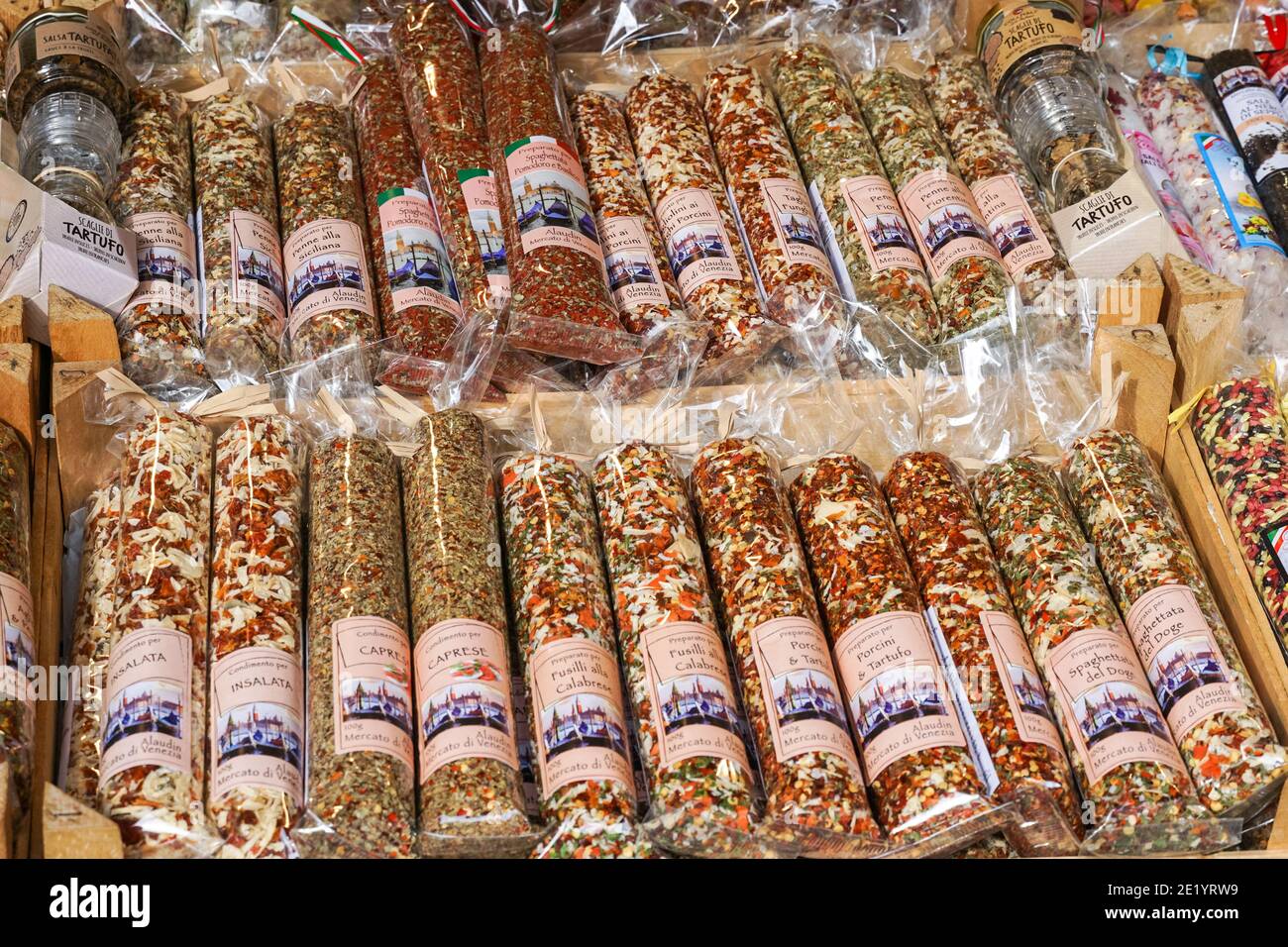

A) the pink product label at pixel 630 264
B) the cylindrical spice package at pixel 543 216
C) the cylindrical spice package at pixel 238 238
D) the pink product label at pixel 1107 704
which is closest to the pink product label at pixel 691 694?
the pink product label at pixel 1107 704

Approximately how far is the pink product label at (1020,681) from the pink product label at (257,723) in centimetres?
105

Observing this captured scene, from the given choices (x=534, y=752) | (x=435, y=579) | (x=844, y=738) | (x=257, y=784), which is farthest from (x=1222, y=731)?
(x=257, y=784)

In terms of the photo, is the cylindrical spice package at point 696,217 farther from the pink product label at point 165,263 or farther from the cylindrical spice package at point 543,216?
the pink product label at point 165,263

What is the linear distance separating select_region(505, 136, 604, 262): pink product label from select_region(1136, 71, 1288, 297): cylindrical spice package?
1346mm

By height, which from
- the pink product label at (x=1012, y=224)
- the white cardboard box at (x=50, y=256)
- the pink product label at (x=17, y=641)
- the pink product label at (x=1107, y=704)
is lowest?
the pink product label at (x=1107, y=704)

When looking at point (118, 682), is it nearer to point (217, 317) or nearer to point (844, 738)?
point (217, 317)

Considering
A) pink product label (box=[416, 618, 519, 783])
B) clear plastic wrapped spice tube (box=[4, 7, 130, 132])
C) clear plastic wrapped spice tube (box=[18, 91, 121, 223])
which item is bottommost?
pink product label (box=[416, 618, 519, 783])

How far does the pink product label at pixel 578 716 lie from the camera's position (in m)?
1.97

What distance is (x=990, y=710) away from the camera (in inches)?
81.2

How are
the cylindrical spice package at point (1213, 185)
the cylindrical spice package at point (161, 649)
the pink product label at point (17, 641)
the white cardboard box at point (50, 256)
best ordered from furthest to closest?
the cylindrical spice package at point (1213, 185)
the white cardboard box at point (50, 256)
the pink product label at point (17, 641)
the cylindrical spice package at point (161, 649)


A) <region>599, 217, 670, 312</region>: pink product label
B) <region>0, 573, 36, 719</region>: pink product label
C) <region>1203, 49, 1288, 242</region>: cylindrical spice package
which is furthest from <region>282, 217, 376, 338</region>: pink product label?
<region>1203, 49, 1288, 242</region>: cylindrical spice package

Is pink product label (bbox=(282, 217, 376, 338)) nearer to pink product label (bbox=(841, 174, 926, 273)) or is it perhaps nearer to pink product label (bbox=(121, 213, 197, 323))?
pink product label (bbox=(121, 213, 197, 323))

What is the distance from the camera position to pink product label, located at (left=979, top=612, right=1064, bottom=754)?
2.04 metres

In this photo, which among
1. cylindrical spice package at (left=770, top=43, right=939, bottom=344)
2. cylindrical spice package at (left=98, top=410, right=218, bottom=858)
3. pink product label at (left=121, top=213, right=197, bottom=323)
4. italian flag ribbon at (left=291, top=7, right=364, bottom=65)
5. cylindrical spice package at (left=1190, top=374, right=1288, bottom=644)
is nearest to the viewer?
cylindrical spice package at (left=98, top=410, right=218, bottom=858)
